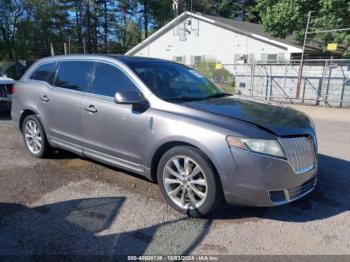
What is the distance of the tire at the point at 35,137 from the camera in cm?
548

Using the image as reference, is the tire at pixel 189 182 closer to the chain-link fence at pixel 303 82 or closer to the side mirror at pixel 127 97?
the side mirror at pixel 127 97

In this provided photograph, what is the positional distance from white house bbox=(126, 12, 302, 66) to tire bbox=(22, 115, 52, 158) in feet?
65.5

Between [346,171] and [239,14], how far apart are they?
161 feet

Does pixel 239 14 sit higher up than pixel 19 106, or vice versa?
pixel 239 14

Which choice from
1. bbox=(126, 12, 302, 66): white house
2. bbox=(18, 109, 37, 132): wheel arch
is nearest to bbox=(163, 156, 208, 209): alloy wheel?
bbox=(18, 109, 37, 132): wheel arch

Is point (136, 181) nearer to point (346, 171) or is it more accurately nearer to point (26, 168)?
point (26, 168)

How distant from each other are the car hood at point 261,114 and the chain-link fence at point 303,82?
11877 millimetres

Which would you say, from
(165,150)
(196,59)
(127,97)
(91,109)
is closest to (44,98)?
(91,109)

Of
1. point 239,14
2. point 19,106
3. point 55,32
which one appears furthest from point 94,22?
point 19,106

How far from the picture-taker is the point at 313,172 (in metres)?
3.77

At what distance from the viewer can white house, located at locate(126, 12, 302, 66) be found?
23875mm

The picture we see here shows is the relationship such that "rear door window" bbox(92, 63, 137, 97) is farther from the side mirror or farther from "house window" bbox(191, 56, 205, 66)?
"house window" bbox(191, 56, 205, 66)

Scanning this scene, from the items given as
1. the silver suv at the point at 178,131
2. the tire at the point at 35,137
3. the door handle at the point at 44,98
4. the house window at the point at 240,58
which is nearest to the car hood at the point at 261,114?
the silver suv at the point at 178,131

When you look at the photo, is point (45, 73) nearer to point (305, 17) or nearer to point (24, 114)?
point (24, 114)
